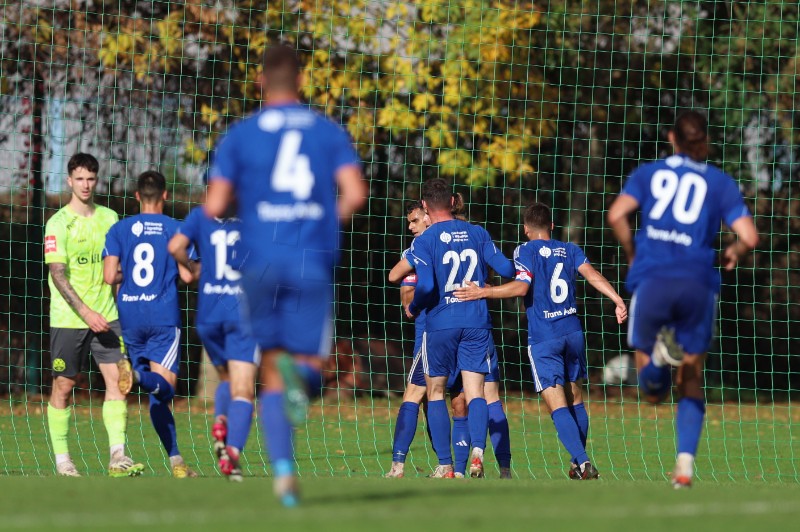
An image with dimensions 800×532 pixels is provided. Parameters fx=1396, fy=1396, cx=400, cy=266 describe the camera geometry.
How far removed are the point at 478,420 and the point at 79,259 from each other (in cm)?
311

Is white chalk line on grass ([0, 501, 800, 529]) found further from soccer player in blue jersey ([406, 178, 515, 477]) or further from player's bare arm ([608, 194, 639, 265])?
soccer player in blue jersey ([406, 178, 515, 477])

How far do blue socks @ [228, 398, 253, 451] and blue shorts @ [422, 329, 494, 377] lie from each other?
92.5 inches

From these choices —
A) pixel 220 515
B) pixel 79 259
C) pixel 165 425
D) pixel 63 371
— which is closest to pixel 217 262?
pixel 165 425

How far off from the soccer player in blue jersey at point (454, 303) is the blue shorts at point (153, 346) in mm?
1878

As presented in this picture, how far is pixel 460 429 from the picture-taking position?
10719 mm

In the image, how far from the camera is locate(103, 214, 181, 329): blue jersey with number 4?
30.8 ft

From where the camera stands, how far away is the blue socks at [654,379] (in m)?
7.14

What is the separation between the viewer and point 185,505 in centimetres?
589

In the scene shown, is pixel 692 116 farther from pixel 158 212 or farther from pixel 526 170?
pixel 526 170

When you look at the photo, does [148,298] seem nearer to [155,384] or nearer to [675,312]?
[155,384]

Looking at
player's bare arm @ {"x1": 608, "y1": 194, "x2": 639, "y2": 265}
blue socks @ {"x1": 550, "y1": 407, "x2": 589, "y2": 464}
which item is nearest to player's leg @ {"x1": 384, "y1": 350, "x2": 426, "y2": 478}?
blue socks @ {"x1": 550, "y1": 407, "x2": 589, "y2": 464}

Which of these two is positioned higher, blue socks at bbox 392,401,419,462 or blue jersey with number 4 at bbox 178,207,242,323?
blue jersey with number 4 at bbox 178,207,242,323

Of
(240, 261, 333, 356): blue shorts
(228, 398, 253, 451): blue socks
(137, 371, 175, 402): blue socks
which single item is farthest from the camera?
(137, 371, 175, 402): blue socks

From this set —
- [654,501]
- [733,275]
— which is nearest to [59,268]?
[654,501]
